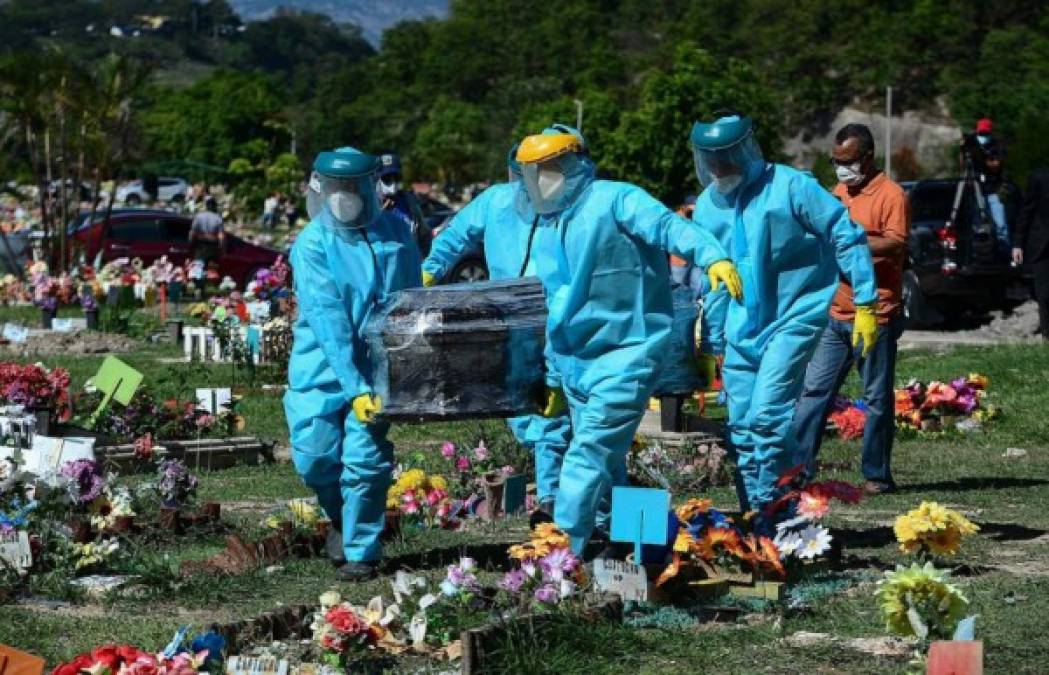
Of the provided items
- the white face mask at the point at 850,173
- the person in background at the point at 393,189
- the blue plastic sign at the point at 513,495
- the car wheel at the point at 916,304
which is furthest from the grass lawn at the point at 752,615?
the car wheel at the point at 916,304

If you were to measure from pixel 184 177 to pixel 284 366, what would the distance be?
63643 mm

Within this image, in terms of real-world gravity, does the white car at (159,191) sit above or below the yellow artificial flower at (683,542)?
above

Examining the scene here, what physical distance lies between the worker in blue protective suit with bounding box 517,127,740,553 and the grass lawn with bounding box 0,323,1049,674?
0.84 metres

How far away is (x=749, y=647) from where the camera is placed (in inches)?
290

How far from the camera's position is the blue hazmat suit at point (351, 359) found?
28.5 ft

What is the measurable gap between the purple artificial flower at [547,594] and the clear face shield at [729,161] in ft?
8.19

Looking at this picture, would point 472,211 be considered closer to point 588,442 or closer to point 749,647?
point 588,442

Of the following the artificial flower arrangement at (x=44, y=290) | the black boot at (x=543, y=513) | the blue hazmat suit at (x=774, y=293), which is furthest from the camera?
the artificial flower arrangement at (x=44, y=290)

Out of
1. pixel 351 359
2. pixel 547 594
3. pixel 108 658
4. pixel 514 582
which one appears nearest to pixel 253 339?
pixel 351 359

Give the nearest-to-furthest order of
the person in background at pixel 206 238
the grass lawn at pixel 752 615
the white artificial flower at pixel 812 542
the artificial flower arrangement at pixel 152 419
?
the grass lawn at pixel 752 615 → the white artificial flower at pixel 812 542 → the artificial flower arrangement at pixel 152 419 → the person in background at pixel 206 238

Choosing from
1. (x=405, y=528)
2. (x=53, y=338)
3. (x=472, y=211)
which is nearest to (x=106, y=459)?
(x=405, y=528)

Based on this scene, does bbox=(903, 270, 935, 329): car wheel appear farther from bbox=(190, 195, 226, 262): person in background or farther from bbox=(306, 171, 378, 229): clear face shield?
bbox=(306, 171, 378, 229): clear face shield

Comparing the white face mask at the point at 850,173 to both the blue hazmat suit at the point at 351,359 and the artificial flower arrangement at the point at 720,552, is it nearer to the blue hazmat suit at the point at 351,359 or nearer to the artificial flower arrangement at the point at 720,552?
the blue hazmat suit at the point at 351,359

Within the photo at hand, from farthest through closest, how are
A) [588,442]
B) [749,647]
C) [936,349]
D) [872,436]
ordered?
[936,349] < [872,436] < [588,442] < [749,647]
